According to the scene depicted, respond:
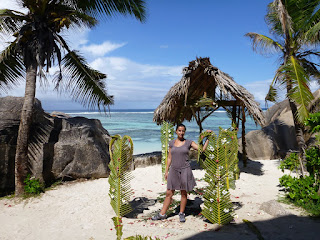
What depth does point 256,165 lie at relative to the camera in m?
10.3

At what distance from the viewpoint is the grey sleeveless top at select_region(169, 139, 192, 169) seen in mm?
4515

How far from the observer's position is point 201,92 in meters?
10.4

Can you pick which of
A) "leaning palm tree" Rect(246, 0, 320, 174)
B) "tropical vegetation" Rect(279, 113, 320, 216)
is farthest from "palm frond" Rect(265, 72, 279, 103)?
"tropical vegetation" Rect(279, 113, 320, 216)

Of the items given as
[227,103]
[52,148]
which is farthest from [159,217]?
[227,103]

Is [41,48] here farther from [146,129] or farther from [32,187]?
[146,129]

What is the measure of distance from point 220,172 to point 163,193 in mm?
2642

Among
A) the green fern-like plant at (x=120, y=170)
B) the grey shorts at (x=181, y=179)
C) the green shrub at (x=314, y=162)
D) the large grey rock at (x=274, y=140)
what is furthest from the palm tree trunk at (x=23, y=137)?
the large grey rock at (x=274, y=140)

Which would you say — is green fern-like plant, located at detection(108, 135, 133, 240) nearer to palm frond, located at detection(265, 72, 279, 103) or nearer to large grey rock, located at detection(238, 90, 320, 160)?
palm frond, located at detection(265, 72, 279, 103)

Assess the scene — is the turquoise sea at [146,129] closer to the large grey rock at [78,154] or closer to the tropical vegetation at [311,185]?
the large grey rock at [78,154]

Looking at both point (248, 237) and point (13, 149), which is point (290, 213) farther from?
point (13, 149)

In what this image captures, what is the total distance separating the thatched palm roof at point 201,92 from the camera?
330 inches

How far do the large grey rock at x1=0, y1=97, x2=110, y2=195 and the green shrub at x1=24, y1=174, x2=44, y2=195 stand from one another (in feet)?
1.38

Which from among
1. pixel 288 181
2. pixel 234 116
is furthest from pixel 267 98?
pixel 288 181

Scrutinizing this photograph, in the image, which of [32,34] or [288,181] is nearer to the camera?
[288,181]
